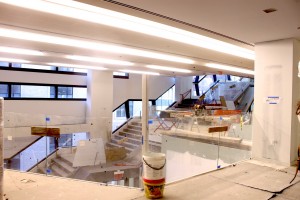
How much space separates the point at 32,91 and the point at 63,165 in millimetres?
3802

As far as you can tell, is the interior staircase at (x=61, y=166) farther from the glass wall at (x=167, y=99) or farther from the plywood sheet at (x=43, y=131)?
the glass wall at (x=167, y=99)

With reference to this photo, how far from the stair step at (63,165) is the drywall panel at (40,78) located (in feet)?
12.1

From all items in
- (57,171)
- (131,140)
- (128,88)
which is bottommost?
(57,171)

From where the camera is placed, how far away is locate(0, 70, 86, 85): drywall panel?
10641 mm

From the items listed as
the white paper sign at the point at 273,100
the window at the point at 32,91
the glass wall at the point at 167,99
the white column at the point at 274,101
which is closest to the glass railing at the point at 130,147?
the white column at the point at 274,101

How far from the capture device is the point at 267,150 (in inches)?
177

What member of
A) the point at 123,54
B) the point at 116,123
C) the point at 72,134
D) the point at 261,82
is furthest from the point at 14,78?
the point at 261,82

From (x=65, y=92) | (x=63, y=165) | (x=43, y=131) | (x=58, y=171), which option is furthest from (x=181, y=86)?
(x=43, y=131)

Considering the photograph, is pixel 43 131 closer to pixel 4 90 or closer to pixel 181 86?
pixel 4 90

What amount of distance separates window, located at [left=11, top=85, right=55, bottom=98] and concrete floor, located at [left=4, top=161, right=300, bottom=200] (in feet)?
26.2

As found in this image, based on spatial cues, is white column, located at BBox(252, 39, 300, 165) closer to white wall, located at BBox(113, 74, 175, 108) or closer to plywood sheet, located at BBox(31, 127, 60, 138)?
plywood sheet, located at BBox(31, 127, 60, 138)

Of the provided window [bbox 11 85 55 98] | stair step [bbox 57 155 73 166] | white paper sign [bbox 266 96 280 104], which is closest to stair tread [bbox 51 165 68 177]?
stair step [bbox 57 155 73 166]

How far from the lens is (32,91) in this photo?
37.3ft

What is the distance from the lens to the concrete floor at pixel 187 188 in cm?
294
